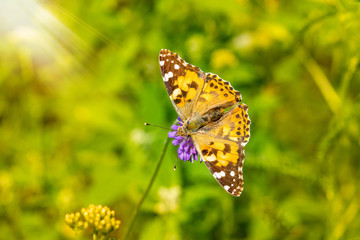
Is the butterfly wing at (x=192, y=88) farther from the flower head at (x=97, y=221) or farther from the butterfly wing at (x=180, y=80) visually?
the flower head at (x=97, y=221)

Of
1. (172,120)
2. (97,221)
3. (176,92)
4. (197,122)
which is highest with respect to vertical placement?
(172,120)

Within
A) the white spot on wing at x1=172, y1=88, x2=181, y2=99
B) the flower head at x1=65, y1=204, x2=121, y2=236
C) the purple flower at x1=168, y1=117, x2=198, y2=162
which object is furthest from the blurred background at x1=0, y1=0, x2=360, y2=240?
the flower head at x1=65, y1=204, x2=121, y2=236

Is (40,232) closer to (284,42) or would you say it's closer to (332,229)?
(332,229)

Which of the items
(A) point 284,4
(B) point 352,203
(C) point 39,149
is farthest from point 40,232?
(A) point 284,4

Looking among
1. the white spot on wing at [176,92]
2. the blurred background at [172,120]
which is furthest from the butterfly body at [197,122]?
the blurred background at [172,120]

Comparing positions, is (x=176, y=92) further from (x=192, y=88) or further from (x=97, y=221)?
(x=97, y=221)

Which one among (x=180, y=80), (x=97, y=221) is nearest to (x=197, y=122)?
(x=180, y=80)
